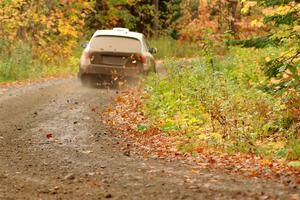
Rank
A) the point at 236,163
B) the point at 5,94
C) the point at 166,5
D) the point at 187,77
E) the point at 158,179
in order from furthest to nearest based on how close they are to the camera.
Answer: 1. the point at 166,5
2. the point at 5,94
3. the point at 187,77
4. the point at 236,163
5. the point at 158,179

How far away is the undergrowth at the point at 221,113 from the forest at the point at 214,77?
2cm

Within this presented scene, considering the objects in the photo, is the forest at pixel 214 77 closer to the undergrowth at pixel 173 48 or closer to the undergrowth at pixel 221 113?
the undergrowth at pixel 221 113

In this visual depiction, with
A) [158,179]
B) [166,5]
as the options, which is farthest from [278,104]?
[166,5]

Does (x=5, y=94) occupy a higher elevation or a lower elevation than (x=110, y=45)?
lower

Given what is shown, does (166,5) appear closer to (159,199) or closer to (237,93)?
(237,93)

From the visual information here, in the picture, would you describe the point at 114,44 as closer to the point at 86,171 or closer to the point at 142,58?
the point at 142,58

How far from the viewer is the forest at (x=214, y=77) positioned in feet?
32.8

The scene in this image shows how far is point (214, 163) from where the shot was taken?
8.69 metres

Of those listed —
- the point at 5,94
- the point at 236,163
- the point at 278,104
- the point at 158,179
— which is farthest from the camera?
the point at 5,94

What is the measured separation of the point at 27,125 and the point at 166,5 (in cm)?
2917

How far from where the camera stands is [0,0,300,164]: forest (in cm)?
999

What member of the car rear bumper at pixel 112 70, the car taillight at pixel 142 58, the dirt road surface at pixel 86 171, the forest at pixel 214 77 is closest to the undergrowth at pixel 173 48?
the forest at pixel 214 77

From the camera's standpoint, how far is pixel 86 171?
Result: 827 cm

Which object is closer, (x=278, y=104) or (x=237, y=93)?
(x=278, y=104)
